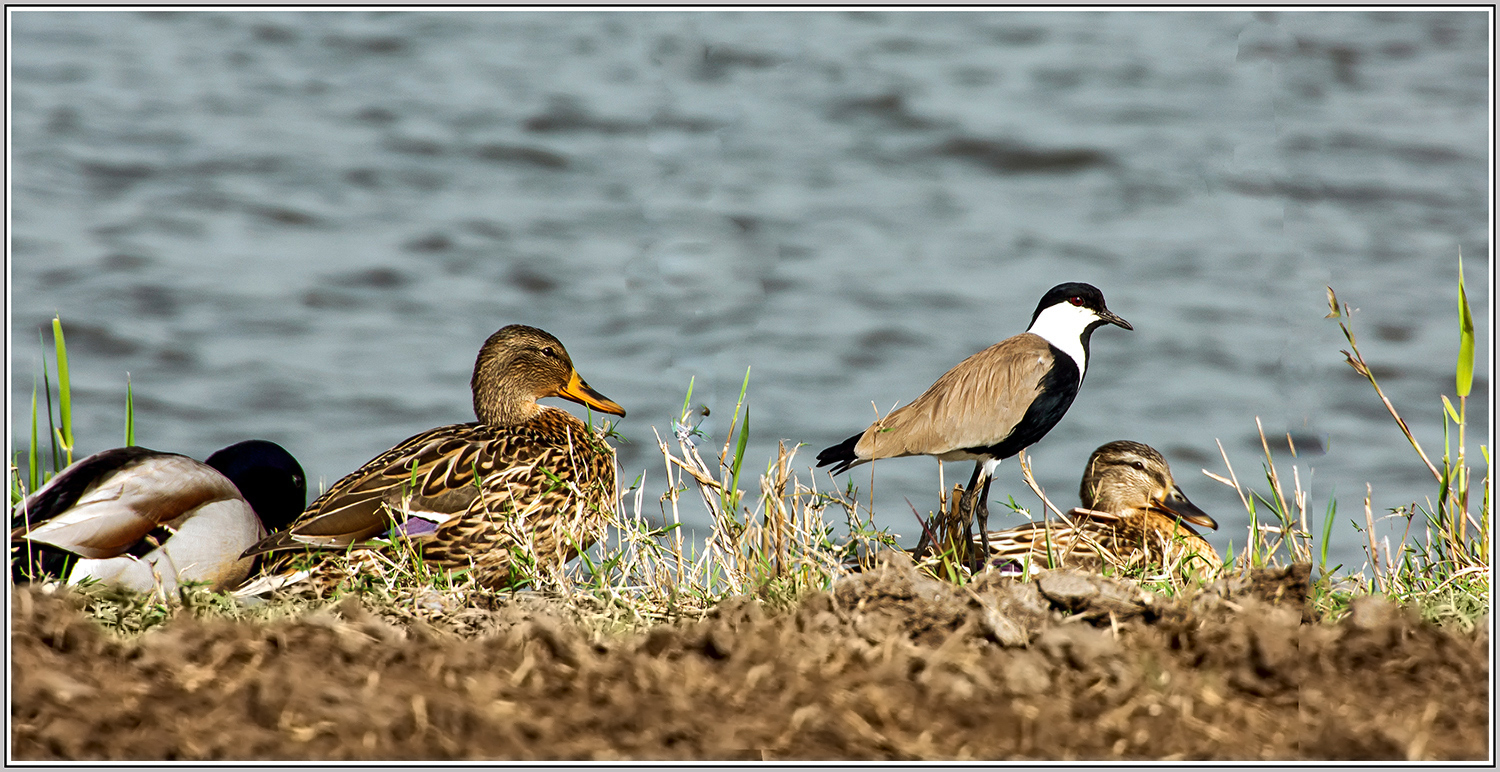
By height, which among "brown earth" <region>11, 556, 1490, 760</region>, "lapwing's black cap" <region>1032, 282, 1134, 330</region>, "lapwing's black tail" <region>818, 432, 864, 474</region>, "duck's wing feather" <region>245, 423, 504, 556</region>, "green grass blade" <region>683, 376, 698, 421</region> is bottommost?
"brown earth" <region>11, 556, 1490, 760</region>

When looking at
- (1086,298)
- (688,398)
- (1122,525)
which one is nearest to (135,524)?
(688,398)

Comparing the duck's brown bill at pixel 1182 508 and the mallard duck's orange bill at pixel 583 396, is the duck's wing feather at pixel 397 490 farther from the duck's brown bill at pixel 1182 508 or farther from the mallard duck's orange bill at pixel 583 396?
the duck's brown bill at pixel 1182 508

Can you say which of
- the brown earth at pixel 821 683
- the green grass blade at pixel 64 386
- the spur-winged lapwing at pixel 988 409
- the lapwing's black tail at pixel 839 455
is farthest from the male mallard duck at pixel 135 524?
the spur-winged lapwing at pixel 988 409

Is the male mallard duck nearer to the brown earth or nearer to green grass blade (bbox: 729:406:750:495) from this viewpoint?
the brown earth

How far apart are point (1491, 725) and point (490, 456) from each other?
11.0 feet

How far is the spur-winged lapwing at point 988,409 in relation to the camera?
470cm

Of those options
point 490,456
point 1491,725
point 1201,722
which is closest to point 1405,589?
point 1491,725

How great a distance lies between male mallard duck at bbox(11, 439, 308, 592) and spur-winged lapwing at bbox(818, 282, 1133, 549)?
6.55 ft

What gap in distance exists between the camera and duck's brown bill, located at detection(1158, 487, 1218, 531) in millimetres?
6004

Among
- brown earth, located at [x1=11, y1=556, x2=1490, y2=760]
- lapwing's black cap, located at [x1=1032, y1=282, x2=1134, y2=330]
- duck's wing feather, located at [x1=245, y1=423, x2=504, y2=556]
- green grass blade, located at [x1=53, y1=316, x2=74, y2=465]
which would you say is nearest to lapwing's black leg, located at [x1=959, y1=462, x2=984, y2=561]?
lapwing's black cap, located at [x1=1032, y1=282, x2=1134, y2=330]

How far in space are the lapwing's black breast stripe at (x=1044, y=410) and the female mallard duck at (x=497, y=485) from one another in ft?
4.30

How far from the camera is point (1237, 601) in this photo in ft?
11.4

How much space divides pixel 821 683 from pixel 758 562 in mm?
1204

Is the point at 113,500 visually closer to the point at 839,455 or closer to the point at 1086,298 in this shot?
the point at 839,455
